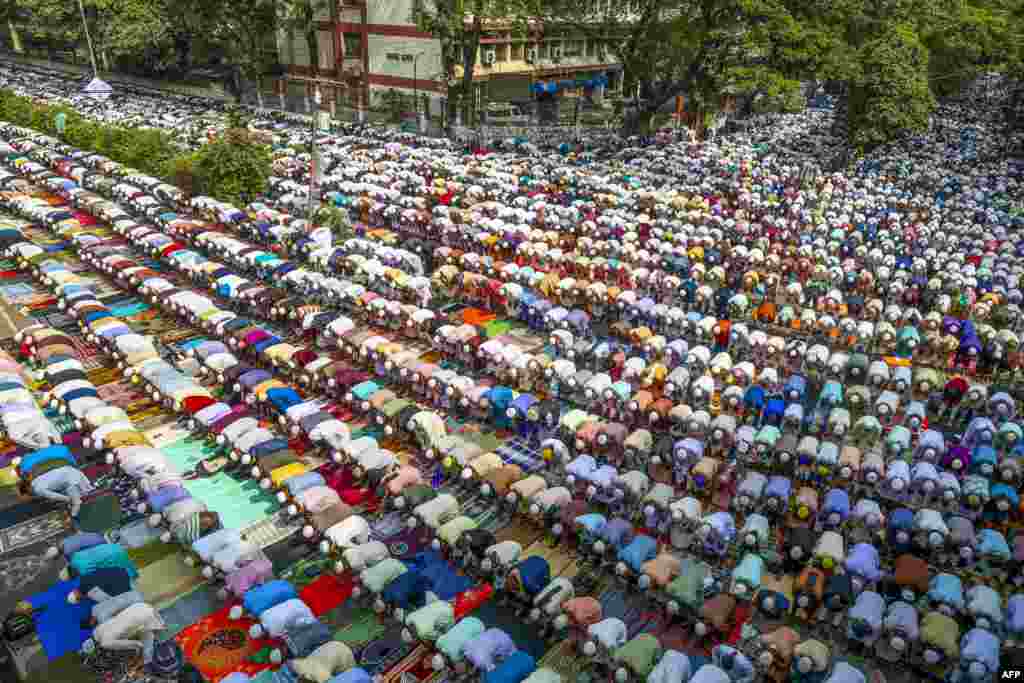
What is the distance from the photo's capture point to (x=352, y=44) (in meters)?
59.1

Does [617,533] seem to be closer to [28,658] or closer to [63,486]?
[28,658]

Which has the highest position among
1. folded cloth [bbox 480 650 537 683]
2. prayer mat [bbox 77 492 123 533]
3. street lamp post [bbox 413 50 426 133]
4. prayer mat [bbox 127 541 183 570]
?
street lamp post [bbox 413 50 426 133]

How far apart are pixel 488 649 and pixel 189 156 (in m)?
32.5

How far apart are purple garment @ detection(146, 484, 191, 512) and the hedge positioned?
68.5 feet

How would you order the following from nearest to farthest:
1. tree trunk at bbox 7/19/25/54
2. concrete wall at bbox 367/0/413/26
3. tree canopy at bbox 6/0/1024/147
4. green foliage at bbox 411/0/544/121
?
tree canopy at bbox 6/0/1024/147 < green foliage at bbox 411/0/544/121 < concrete wall at bbox 367/0/413/26 < tree trunk at bbox 7/19/25/54

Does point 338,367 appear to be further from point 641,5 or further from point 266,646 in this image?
point 641,5

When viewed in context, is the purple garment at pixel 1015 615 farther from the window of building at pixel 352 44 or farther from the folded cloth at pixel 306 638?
the window of building at pixel 352 44

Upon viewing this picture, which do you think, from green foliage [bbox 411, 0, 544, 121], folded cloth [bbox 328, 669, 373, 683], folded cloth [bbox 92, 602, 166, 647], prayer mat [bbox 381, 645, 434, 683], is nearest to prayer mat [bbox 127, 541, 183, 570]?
folded cloth [bbox 92, 602, 166, 647]

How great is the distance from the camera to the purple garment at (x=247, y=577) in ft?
44.3

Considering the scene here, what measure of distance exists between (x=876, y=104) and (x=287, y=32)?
46612 mm

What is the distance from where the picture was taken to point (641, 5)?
152ft

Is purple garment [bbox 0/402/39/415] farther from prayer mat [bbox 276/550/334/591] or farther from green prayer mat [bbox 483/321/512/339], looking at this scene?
green prayer mat [bbox 483/321/512/339]

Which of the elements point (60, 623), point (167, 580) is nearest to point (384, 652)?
point (167, 580)

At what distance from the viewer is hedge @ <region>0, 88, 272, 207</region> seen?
33688mm
